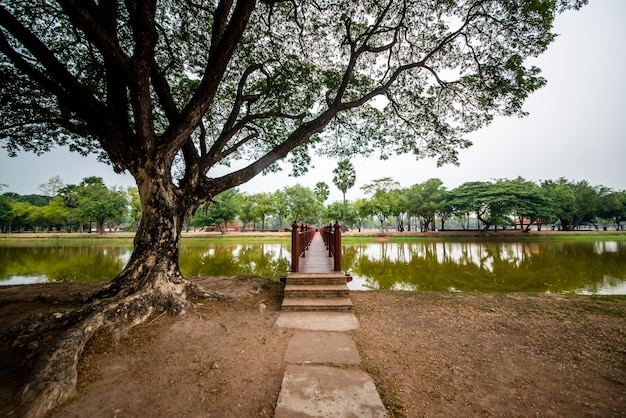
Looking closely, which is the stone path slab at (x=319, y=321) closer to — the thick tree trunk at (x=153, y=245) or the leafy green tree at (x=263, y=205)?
the thick tree trunk at (x=153, y=245)

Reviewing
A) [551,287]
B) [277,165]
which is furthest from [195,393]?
[551,287]

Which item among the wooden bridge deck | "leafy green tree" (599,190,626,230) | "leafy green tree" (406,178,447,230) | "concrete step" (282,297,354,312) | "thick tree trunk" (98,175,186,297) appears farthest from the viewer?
"leafy green tree" (599,190,626,230)

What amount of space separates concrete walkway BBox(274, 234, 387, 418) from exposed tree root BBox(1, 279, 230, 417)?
2.07 metres

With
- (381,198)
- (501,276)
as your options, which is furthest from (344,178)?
(501,276)

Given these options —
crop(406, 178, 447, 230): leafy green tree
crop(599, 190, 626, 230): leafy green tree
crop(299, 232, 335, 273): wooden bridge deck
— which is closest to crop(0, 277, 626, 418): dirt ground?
crop(299, 232, 335, 273): wooden bridge deck

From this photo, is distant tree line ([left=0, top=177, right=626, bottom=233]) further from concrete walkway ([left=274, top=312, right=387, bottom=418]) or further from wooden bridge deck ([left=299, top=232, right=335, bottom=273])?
concrete walkway ([left=274, top=312, right=387, bottom=418])

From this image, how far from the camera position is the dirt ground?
7.74 feet

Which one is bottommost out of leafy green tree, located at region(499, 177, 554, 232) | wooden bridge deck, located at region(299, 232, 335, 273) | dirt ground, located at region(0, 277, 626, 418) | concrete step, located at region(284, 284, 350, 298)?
dirt ground, located at region(0, 277, 626, 418)

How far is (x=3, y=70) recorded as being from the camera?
586cm

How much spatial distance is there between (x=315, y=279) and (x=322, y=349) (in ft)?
6.99

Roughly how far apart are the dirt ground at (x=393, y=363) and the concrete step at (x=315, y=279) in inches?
29.5

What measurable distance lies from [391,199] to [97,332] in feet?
129

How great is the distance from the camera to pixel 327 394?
2.43 meters

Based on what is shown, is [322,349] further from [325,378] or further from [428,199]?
[428,199]
